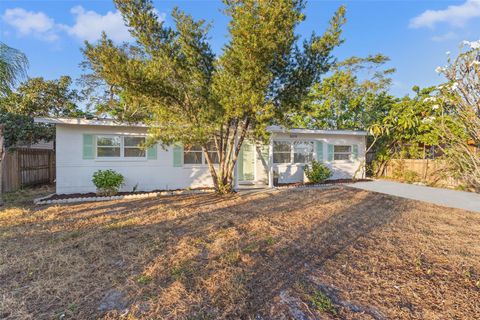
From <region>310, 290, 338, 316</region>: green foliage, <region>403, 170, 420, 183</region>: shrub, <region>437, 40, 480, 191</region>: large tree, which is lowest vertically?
<region>310, 290, 338, 316</region>: green foliage

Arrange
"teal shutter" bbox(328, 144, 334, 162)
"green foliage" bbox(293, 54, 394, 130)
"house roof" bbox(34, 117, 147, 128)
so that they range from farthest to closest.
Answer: "green foliage" bbox(293, 54, 394, 130), "teal shutter" bbox(328, 144, 334, 162), "house roof" bbox(34, 117, 147, 128)

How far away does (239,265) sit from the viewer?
10.5 ft

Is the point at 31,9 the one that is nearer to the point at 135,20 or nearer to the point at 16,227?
the point at 135,20

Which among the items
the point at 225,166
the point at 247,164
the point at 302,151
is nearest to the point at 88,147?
the point at 225,166

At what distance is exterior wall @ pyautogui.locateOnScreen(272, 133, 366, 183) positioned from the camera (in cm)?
1130

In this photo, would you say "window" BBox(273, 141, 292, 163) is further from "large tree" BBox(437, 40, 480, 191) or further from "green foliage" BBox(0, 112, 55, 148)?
"green foliage" BBox(0, 112, 55, 148)

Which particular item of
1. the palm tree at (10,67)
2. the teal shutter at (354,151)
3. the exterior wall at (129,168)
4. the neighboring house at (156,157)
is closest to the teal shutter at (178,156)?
the neighboring house at (156,157)

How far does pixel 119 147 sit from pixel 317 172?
26.0 feet

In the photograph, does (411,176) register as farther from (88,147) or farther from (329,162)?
(88,147)

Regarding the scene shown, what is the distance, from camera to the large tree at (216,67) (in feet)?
18.6

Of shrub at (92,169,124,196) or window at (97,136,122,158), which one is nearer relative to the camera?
shrub at (92,169,124,196)

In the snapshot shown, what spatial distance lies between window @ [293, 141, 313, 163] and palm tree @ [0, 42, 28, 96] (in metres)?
9.63

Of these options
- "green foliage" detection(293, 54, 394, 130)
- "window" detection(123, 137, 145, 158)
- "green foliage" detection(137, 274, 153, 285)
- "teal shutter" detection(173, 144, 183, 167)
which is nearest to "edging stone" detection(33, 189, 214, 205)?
"teal shutter" detection(173, 144, 183, 167)

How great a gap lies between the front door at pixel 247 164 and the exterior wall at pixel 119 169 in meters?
1.62
